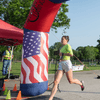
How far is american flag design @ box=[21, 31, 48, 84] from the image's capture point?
4.66 m

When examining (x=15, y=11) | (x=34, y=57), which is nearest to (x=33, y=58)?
(x=34, y=57)

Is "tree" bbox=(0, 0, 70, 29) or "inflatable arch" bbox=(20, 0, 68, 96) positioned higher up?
"tree" bbox=(0, 0, 70, 29)

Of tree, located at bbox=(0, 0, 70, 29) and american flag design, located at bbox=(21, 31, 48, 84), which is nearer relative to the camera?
american flag design, located at bbox=(21, 31, 48, 84)

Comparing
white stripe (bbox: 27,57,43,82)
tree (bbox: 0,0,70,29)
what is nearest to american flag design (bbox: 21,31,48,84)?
white stripe (bbox: 27,57,43,82)

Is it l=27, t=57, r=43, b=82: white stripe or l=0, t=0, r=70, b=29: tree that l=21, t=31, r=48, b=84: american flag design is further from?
l=0, t=0, r=70, b=29: tree

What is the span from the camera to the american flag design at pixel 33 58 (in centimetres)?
466

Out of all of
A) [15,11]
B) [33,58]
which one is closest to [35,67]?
[33,58]

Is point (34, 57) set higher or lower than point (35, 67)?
higher

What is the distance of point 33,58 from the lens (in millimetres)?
4699

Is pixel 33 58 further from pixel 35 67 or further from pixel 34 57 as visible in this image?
pixel 35 67

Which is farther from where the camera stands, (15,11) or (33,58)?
(15,11)

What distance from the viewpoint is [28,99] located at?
4297 mm

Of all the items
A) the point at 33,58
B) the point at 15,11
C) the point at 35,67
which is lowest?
the point at 35,67

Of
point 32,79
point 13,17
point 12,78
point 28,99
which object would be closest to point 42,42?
point 32,79
